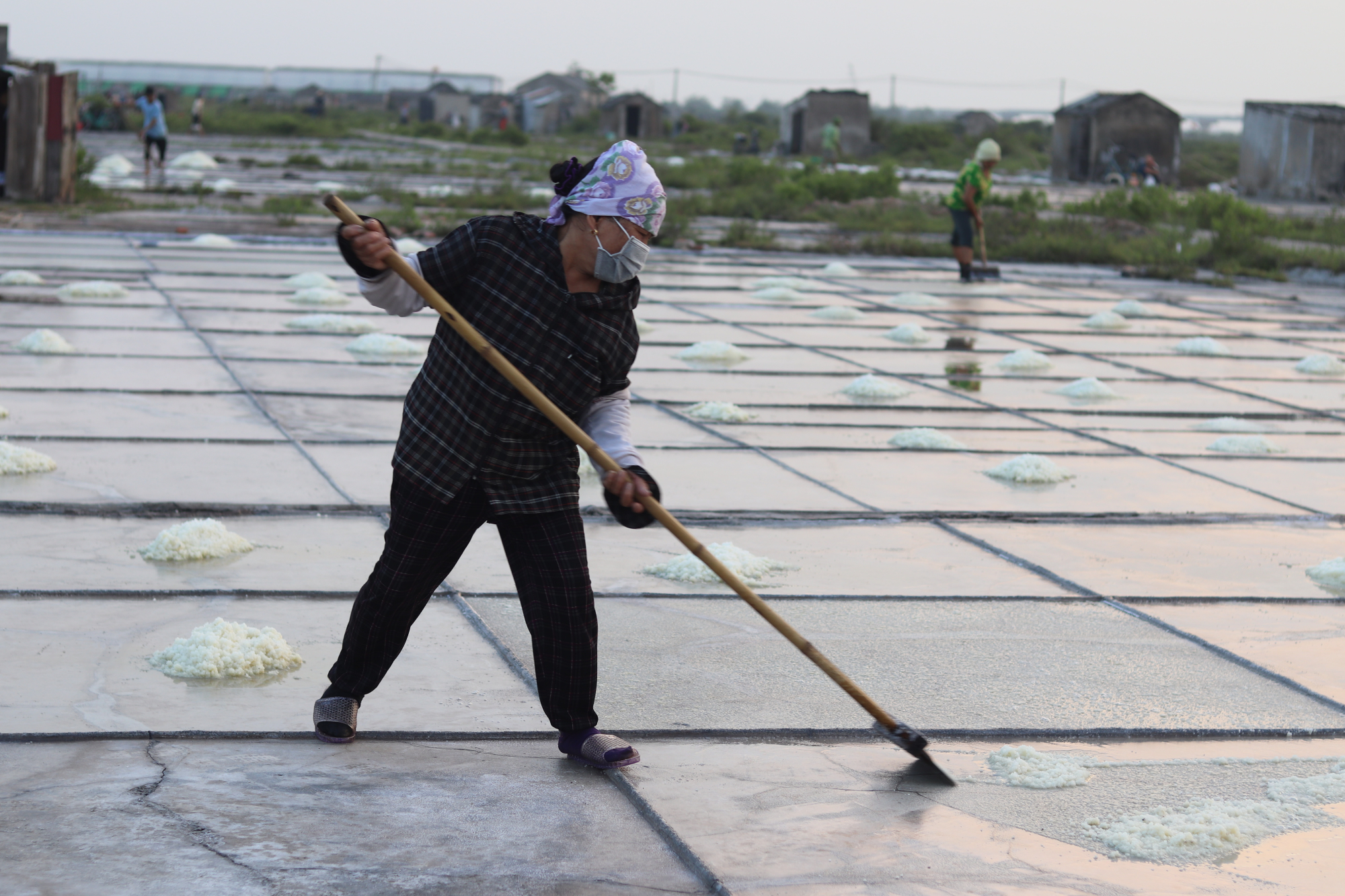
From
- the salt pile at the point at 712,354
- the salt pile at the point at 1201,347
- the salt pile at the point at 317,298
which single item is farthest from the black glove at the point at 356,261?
the salt pile at the point at 1201,347

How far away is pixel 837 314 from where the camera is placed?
1204cm

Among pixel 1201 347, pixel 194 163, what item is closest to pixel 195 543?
pixel 1201 347

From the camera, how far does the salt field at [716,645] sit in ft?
9.14

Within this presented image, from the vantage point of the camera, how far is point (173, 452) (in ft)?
19.9

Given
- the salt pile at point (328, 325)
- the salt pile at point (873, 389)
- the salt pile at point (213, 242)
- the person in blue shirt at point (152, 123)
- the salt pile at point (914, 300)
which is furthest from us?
the person in blue shirt at point (152, 123)

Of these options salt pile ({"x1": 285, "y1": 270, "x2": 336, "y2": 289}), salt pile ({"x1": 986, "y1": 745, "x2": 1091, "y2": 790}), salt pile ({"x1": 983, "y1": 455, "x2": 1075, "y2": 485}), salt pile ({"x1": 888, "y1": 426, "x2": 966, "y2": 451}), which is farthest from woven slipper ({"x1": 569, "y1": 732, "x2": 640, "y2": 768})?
salt pile ({"x1": 285, "y1": 270, "x2": 336, "y2": 289})

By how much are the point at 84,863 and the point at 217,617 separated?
4.51 feet

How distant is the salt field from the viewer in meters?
2.79

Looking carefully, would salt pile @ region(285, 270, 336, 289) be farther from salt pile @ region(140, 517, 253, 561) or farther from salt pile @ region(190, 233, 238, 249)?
salt pile @ region(140, 517, 253, 561)

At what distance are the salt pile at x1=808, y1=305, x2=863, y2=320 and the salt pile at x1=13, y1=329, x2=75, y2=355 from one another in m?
6.02

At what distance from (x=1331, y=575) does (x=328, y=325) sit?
22.7ft

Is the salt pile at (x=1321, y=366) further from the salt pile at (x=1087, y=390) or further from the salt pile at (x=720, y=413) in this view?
the salt pile at (x=720, y=413)

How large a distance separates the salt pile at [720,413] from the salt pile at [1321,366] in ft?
16.0

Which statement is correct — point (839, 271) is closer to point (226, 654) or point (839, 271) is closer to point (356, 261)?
point (226, 654)
